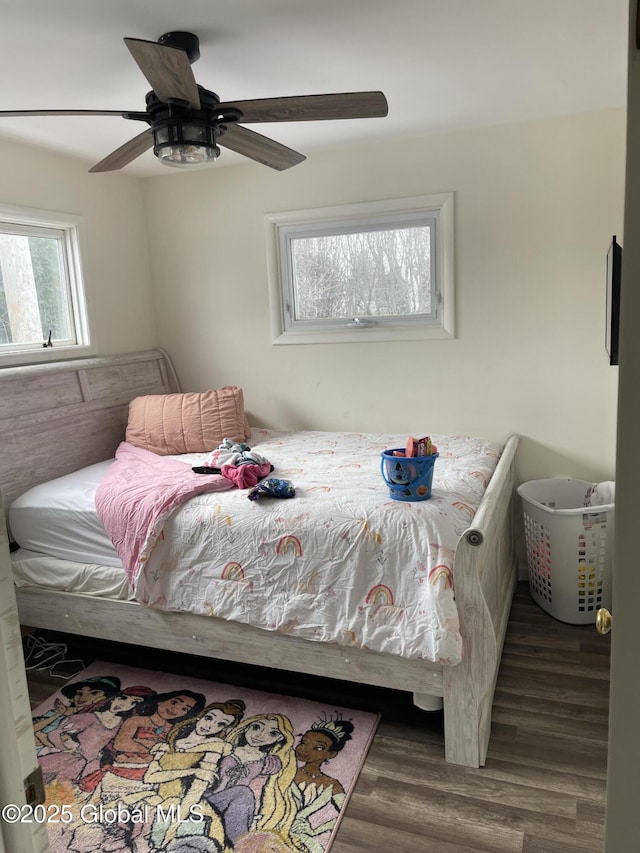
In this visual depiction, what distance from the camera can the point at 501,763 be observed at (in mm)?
2012

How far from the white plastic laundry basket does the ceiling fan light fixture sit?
6.79 feet

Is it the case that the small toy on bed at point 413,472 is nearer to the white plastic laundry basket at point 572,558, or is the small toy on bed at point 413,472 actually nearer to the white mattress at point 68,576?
the white plastic laundry basket at point 572,558

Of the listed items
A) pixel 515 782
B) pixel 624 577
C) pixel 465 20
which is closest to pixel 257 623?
pixel 515 782

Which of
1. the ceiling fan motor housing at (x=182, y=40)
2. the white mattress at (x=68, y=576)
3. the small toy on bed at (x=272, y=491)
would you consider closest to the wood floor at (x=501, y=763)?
the white mattress at (x=68, y=576)

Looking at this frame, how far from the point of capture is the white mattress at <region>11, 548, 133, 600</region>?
2512mm

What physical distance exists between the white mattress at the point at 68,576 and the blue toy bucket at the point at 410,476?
3.77ft

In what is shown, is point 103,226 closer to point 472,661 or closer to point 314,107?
point 314,107

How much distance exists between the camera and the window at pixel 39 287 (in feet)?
10.2

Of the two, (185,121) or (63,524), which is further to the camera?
(63,524)

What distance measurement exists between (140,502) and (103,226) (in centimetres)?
197

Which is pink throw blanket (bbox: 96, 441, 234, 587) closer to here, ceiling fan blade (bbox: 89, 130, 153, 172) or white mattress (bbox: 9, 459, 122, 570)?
white mattress (bbox: 9, 459, 122, 570)

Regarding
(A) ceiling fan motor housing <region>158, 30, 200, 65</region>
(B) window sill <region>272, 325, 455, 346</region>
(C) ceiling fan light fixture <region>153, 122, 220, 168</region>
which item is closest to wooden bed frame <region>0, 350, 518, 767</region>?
(B) window sill <region>272, 325, 455, 346</region>

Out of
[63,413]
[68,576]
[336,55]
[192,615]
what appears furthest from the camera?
[63,413]

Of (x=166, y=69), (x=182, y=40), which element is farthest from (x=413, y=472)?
(x=182, y=40)
